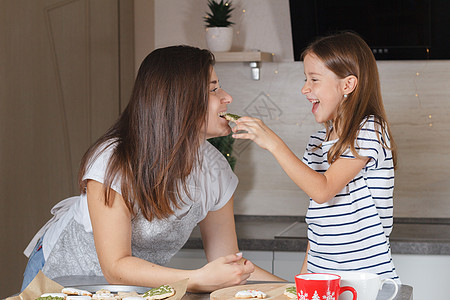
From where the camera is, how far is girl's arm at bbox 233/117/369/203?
131 cm

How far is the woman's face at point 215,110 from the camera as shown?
1426 mm

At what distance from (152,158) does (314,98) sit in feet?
1.50

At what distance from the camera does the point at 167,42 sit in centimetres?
280

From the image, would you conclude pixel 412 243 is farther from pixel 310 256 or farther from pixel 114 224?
pixel 114 224

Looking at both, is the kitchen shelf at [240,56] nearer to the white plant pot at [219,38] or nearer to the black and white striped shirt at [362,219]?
the white plant pot at [219,38]

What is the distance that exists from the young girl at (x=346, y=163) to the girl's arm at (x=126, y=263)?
314 millimetres

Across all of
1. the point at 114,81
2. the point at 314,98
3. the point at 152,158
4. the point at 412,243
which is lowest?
the point at 412,243

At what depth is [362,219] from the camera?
56.3 inches

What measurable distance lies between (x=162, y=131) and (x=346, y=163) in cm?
43

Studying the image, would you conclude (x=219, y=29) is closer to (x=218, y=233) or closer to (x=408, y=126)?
(x=408, y=126)

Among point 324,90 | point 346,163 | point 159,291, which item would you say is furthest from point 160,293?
point 324,90

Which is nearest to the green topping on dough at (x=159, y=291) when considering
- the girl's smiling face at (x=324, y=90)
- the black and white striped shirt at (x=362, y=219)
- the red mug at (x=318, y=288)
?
the red mug at (x=318, y=288)

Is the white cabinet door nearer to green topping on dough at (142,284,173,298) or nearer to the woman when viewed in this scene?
the woman

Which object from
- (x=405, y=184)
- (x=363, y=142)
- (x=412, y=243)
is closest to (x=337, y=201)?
(x=363, y=142)
